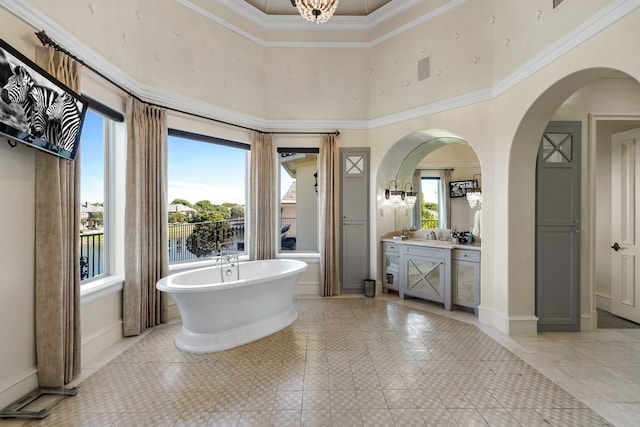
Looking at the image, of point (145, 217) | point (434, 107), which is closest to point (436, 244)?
point (434, 107)

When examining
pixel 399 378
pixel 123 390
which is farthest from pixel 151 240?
pixel 399 378

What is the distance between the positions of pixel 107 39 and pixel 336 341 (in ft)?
12.9

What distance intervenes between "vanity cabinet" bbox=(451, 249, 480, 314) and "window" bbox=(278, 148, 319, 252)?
2.38 meters

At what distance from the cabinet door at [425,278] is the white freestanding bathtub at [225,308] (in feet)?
6.38

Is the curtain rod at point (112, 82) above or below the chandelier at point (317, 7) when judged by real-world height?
below

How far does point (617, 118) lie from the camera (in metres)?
3.41

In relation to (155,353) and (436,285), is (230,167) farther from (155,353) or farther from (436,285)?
(436,285)

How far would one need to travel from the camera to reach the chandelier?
281 centimetres

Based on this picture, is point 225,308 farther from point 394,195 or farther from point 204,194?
point 394,195

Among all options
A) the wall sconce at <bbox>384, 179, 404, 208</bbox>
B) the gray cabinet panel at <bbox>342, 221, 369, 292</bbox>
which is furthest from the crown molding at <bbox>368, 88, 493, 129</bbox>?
the gray cabinet panel at <bbox>342, 221, 369, 292</bbox>

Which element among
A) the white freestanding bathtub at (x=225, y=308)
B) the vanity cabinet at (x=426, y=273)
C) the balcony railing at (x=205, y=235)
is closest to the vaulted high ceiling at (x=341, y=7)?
the balcony railing at (x=205, y=235)

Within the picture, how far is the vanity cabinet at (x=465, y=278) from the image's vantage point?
388cm

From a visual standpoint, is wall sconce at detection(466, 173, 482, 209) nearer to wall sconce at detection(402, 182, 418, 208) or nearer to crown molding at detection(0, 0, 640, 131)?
wall sconce at detection(402, 182, 418, 208)

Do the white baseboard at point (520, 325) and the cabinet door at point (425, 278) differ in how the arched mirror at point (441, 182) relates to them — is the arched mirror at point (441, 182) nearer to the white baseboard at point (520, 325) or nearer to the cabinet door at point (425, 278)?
the cabinet door at point (425, 278)
